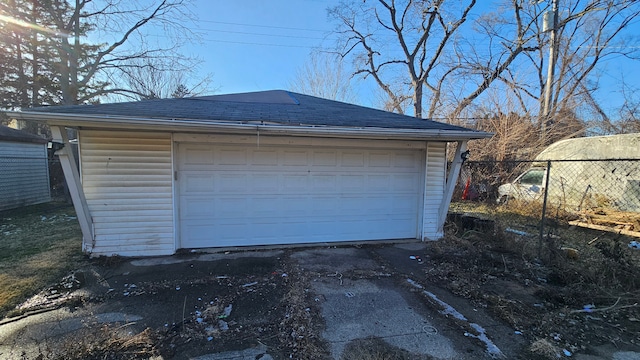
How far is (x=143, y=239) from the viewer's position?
14.0ft

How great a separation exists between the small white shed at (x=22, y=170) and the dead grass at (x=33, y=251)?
113 cm

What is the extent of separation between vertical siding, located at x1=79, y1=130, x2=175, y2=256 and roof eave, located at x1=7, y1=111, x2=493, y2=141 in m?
0.36

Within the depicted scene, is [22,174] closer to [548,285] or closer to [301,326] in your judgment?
[301,326]

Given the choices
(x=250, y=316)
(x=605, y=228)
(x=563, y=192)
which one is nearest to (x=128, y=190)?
(x=250, y=316)

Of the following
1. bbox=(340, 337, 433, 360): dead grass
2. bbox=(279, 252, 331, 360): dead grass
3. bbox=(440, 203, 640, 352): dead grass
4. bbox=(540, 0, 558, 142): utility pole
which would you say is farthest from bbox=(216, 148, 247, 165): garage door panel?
bbox=(540, 0, 558, 142): utility pole

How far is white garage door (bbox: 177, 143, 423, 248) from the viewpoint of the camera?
14.9 feet

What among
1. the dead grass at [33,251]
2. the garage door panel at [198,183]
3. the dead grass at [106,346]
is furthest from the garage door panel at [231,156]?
the dead grass at [106,346]

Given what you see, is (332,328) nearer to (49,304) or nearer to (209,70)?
(49,304)

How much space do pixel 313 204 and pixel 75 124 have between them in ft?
11.9

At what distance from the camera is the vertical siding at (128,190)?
4.04 metres

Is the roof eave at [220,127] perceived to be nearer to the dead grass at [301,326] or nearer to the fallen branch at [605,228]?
the dead grass at [301,326]

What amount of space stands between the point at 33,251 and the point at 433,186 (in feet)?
23.1

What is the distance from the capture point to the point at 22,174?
8562mm

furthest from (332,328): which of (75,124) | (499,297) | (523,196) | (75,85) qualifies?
(75,85)
